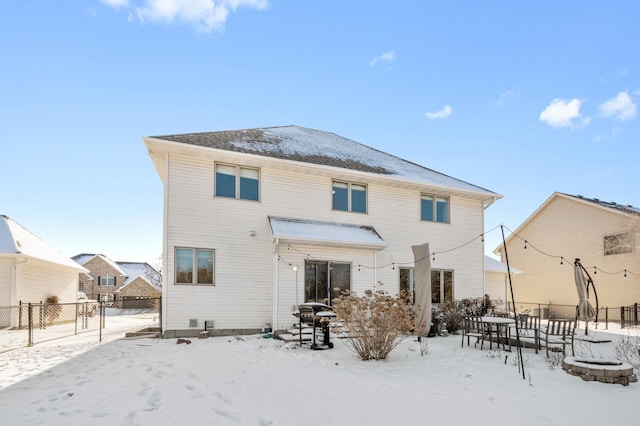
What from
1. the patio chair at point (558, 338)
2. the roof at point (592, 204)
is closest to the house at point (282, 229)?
the patio chair at point (558, 338)

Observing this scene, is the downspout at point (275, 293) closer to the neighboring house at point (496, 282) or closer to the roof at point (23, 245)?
the neighboring house at point (496, 282)

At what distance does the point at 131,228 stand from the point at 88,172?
859cm

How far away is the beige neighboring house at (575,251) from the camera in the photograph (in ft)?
65.0

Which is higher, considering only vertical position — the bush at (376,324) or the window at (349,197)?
the window at (349,197)

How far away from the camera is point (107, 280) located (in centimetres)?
4412

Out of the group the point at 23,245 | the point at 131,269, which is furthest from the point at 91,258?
the point at 23,245

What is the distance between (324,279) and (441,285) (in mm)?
5164

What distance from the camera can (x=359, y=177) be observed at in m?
14.8

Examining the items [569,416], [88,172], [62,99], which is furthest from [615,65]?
Result: [88,172]

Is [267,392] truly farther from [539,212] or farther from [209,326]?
[539,212]

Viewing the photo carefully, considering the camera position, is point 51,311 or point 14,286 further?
point 51,311

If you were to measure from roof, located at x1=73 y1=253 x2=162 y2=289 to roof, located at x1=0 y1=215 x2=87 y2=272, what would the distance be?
2417 centimetres

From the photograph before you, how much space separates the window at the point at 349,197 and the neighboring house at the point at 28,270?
1325 centimetres

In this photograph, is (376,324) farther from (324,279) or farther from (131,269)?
(131,269)
